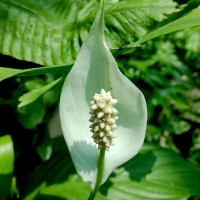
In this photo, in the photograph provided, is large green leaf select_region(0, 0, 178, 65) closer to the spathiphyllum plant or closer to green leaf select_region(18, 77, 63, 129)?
green leaf select_region(18, 77, 63, 129)

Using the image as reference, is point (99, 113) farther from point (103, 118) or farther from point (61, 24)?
point (61, 24)

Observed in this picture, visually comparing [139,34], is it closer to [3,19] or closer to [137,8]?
[137,8]

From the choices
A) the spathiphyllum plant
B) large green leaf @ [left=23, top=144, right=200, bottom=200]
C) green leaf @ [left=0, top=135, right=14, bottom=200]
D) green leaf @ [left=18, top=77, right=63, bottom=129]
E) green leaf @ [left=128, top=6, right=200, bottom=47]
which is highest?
green leaf @ [left=128, top=6, right=200, bottom=47]

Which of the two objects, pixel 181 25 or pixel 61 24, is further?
pixel 61 24

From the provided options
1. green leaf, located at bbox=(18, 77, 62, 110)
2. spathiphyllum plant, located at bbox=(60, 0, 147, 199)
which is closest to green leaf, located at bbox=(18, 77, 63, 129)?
green leaf, located at bbox=(18, 77, 62, 110)

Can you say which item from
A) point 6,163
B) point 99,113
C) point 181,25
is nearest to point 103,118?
point 99,113

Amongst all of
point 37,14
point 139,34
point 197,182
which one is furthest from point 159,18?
point 197,182
